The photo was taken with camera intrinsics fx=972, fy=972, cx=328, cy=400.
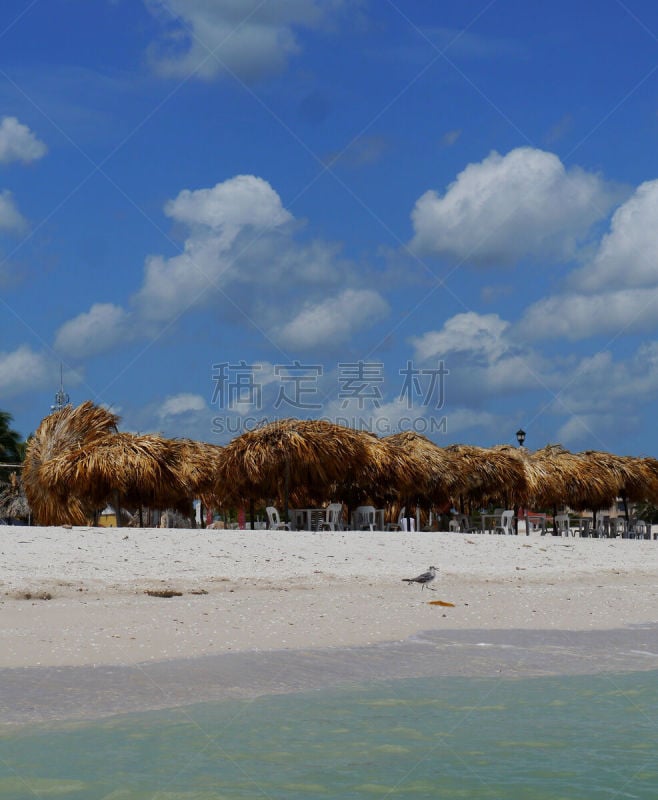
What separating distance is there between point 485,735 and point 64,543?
24.3ft

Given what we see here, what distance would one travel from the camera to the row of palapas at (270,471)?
1870 centimetres

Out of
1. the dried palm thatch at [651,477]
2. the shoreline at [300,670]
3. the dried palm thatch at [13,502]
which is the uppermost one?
the dried palm thatch at [651,477]

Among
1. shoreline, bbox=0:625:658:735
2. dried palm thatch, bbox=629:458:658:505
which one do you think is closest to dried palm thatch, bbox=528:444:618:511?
dried palm thatch, bbox=629:458:658:505

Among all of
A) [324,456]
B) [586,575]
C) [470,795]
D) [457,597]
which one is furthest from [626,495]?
[470,795]

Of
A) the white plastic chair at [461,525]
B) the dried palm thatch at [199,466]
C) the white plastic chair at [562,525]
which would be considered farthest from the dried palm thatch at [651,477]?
the dried palm thatch at [199,466]

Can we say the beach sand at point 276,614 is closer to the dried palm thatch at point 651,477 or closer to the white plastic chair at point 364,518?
the white plastic chair at point 364,518

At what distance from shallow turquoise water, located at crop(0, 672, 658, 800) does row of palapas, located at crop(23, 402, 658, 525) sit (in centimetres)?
1213

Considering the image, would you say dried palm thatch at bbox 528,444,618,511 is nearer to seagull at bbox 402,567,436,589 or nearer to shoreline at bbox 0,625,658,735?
seagull at bbox 402,567,436,589

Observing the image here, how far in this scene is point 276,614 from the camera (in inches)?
370

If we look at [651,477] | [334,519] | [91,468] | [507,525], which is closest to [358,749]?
[334,519]

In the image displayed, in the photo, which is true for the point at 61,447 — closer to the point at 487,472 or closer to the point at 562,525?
the point at 487,472

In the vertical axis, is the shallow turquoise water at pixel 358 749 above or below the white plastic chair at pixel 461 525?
below

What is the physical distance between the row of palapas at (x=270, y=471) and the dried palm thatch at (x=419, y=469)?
3 centimetres

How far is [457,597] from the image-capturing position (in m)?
11.1
